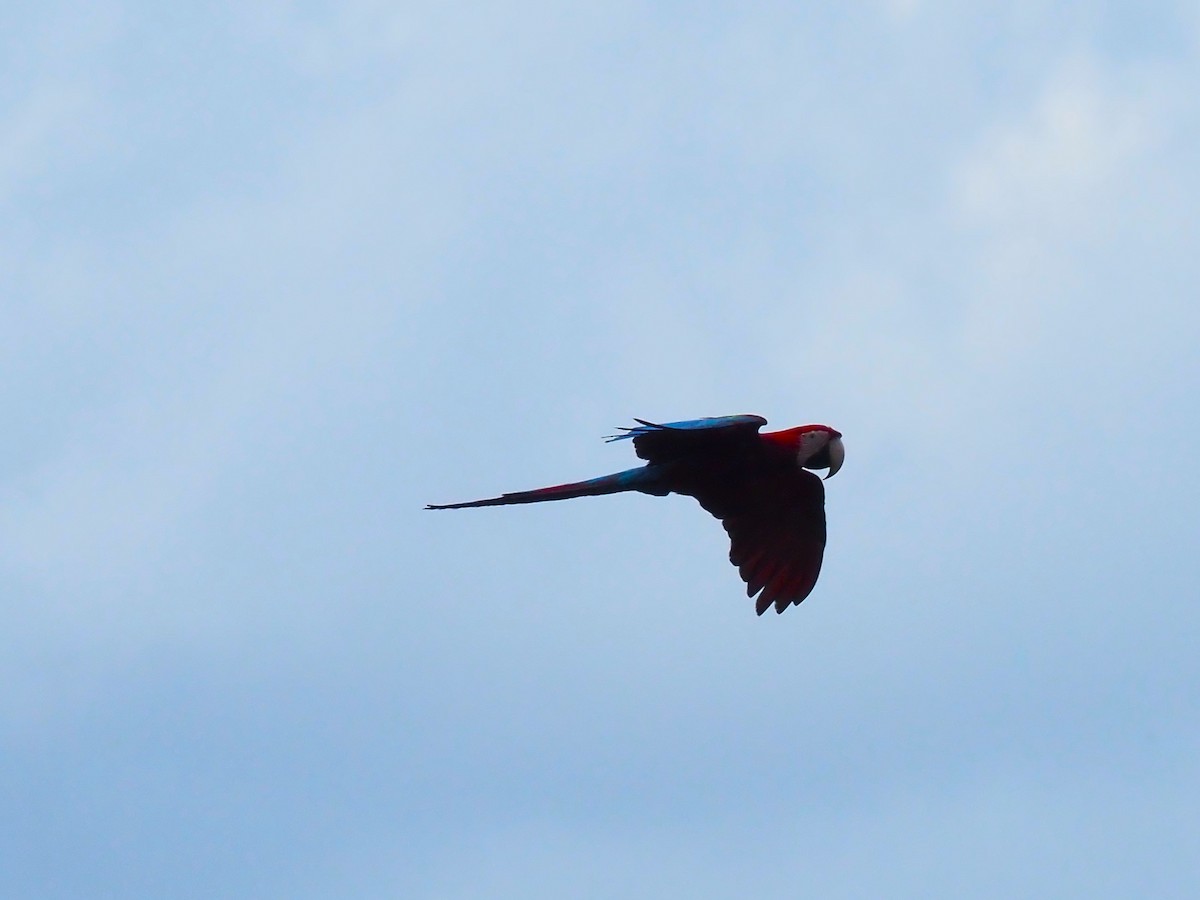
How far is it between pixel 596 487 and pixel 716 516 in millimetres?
1301

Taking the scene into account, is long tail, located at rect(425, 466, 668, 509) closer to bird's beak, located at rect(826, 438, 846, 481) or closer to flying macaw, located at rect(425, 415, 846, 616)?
flying macaw, located at rect(425, 415, 846, 616)

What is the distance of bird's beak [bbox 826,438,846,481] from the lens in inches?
549

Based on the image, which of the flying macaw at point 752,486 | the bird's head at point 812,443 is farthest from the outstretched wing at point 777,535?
the bird's head at point 812,443

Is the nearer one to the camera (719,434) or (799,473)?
(719,434)

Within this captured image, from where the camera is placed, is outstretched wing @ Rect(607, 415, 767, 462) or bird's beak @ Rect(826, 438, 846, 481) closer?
outstretched wing @ Rect(607, 415, 767, 462)

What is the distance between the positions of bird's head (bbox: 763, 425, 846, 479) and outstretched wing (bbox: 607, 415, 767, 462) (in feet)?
1.61

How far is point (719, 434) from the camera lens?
1323 centimetres

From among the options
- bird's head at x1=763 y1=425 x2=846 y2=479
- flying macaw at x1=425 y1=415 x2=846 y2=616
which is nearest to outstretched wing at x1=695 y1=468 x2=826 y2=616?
flying macaw at x1=425 y1=415 x2=846 y2=616

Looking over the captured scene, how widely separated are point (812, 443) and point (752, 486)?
0.78 metres

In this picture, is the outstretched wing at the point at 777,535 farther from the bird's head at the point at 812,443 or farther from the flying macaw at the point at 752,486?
the bird's head at the point at 812,443

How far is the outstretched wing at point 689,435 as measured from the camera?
41.4 feet

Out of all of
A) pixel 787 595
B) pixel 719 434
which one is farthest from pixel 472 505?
pixel 787 595

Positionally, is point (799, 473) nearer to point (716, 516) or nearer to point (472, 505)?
point (716, 516)

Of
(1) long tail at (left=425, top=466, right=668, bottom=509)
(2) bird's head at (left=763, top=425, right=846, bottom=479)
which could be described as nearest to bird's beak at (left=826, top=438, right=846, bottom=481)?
(2) bird's head at (left=763, top=425, right=846, bottom=479)
